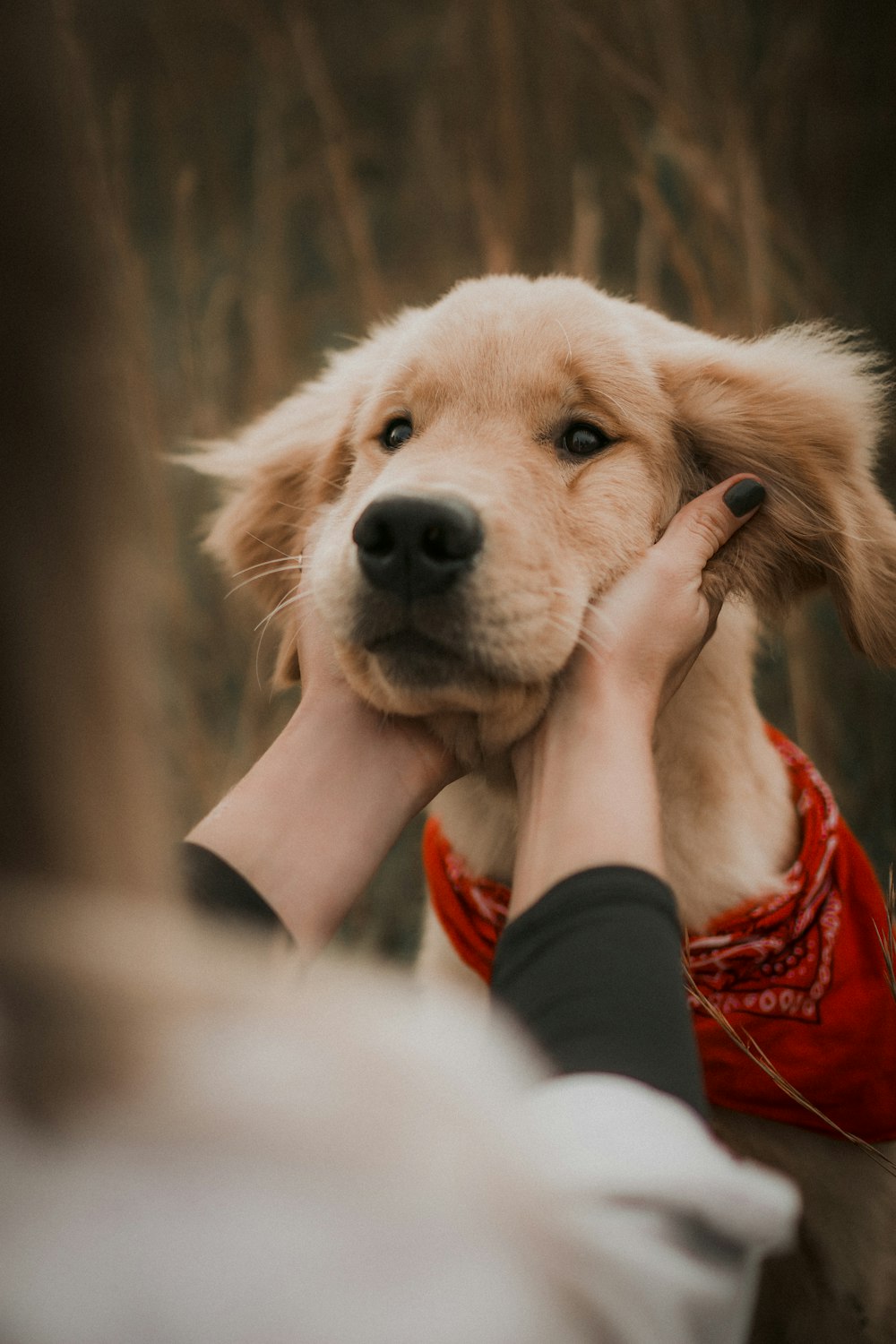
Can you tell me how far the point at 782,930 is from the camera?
1.54 meters

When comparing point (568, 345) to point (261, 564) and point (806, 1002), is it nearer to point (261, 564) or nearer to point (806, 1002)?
point (261, 564)

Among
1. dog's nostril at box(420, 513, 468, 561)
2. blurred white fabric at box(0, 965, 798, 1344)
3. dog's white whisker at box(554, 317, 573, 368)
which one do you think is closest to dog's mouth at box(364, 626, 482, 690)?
dog's nostril at box(420, 513, 468, 561)

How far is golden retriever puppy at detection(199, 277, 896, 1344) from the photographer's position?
130cm

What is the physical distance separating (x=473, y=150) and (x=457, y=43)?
0.37 meters

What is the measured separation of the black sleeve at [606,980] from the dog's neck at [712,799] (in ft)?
2.02

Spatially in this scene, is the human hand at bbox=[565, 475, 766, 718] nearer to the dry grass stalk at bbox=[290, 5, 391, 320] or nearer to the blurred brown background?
the blurred brown background

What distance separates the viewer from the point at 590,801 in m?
1.09

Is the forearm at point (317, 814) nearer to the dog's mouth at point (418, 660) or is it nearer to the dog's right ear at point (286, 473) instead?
the dog's mouth at point (418, 660)

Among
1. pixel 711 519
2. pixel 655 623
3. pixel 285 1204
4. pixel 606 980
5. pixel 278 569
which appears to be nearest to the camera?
pixel 285 1204

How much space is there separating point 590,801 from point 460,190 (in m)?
2.28

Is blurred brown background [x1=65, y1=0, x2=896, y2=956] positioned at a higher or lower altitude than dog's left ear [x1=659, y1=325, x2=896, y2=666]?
higher

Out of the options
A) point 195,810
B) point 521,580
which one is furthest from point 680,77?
point 195,810

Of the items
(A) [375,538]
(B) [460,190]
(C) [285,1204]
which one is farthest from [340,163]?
(C) [285,1204]

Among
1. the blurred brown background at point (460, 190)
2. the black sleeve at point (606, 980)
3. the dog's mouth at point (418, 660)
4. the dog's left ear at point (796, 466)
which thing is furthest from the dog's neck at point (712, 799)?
the black sleeve at point (606, 980)
